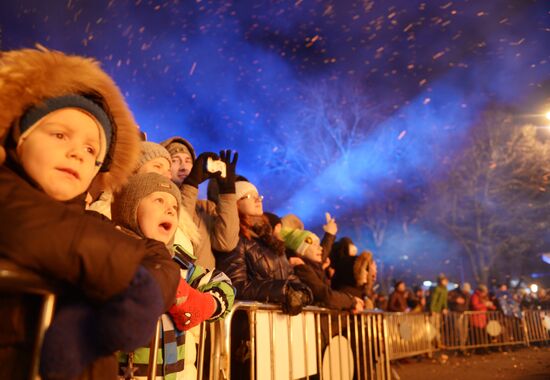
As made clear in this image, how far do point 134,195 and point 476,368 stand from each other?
9100 millimetres

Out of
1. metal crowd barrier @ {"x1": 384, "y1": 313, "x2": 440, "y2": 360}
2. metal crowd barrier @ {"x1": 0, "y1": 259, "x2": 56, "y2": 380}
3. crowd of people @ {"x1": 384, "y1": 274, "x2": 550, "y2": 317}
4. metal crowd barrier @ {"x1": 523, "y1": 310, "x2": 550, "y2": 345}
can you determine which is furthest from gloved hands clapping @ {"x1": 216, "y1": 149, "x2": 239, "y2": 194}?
metal crowd barrier @ {"x1": 523, "y1": 310, "x2": 550, "y2": 345}

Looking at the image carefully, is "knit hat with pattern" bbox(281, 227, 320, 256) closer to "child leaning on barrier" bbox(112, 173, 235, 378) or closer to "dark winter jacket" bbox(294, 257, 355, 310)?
"dark winter jacket" bbox(294, 257, 355, 310)

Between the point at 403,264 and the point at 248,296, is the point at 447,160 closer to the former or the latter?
the point at 248,296

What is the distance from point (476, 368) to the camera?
8773 mm

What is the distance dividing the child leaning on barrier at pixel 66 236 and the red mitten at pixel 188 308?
2.02ft

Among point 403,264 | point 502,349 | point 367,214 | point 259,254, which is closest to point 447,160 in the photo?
point 367,214

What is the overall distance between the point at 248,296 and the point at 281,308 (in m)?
0.28

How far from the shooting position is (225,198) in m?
3.36

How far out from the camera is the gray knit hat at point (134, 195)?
6.97ft

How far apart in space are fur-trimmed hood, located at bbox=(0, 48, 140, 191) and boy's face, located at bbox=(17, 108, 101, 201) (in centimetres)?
8

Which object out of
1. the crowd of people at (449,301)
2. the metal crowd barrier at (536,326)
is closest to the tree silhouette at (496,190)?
the crowd of people at (449,301)

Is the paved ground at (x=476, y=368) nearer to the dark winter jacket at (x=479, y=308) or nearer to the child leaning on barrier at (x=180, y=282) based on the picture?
the dark winter jacket at (x=479, y=308)

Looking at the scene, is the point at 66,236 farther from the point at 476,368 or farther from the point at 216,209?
the point at 476,368

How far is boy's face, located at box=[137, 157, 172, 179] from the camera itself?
2.87 m
